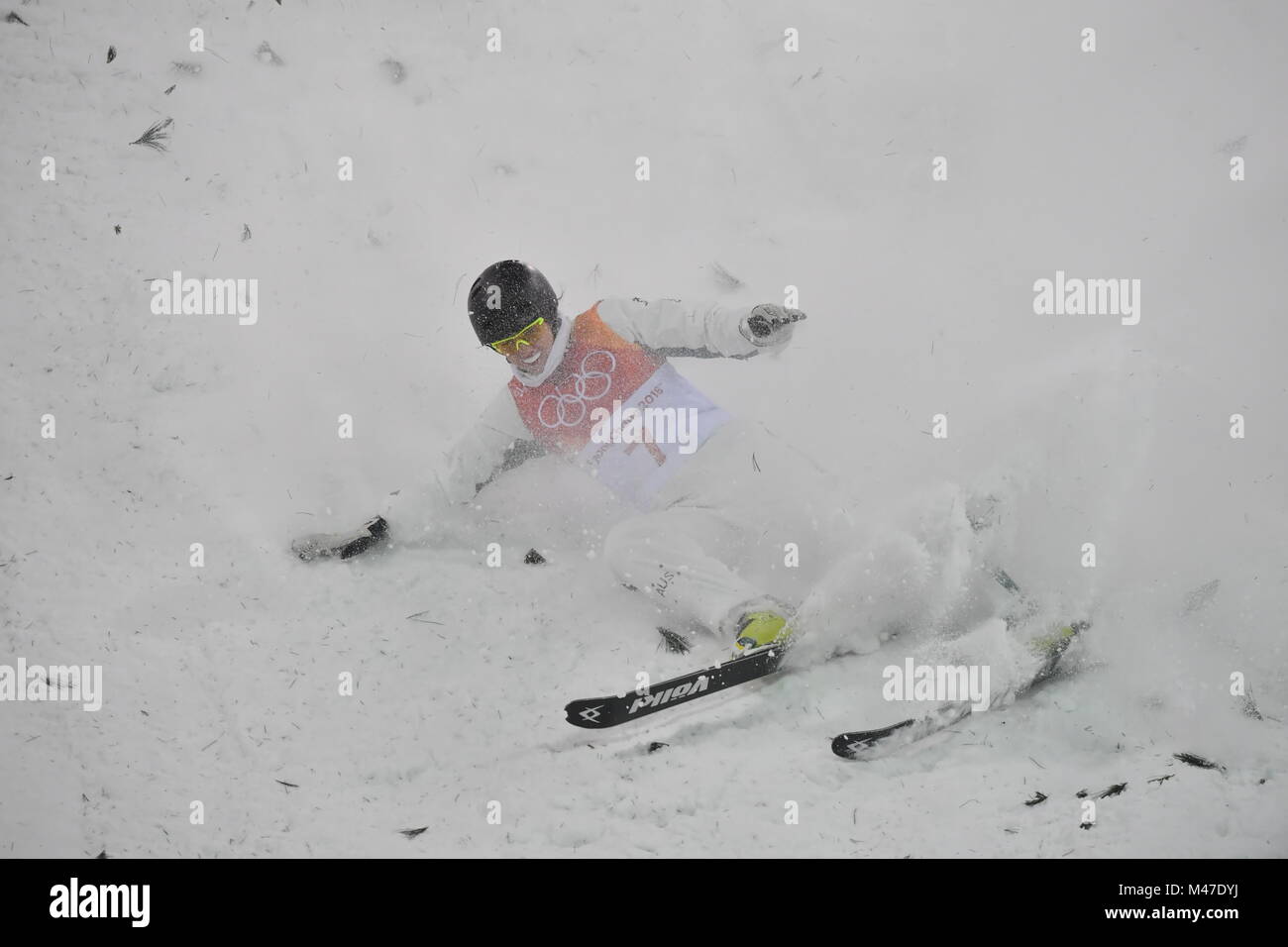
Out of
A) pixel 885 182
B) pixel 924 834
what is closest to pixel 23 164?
pixel 885 182

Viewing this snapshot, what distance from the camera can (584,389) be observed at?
4809 millimetres

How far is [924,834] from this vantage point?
3193 mm

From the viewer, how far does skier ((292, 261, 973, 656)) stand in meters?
4.43

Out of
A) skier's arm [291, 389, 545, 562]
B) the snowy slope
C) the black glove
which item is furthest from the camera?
skier's arm [291, 389, 545, 562]

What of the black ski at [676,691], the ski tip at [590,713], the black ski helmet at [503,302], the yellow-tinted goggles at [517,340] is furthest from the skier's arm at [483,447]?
the ski tip at [590,713]

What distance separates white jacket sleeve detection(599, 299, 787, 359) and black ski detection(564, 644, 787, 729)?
163 cm

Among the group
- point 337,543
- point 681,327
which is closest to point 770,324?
point 681,327

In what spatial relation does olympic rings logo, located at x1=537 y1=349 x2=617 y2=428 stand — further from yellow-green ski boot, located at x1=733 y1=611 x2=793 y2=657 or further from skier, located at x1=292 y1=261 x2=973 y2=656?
yellow-green ski boot, located at x1=733 y1=611 x2=793 y2=657

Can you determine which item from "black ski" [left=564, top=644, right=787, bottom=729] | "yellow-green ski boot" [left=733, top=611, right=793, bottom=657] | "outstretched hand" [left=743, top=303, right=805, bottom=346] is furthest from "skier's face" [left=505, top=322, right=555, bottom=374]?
"black ski" [left=564, top=644, right=787, bottom=729]

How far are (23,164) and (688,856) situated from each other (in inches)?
238

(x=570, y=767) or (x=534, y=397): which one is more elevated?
(x=534, y=397)

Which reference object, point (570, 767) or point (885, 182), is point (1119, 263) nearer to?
point (885, 182)

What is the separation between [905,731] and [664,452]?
6.24 ft

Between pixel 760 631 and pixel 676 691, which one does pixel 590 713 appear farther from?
pixel 760 631
